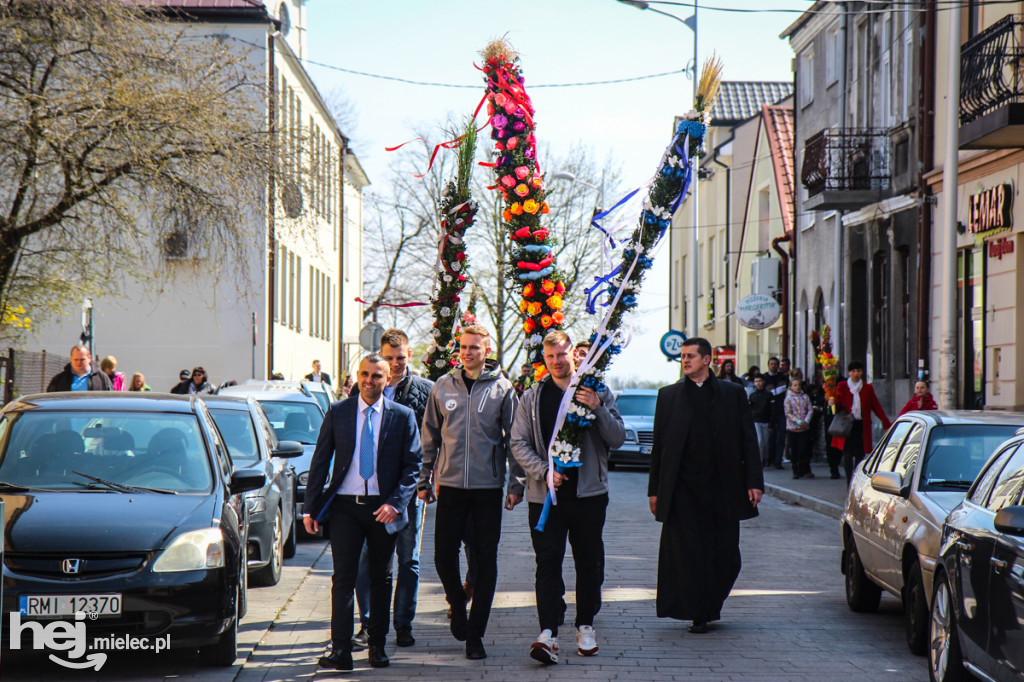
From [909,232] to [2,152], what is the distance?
1538cm

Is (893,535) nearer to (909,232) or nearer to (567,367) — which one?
(567,367)

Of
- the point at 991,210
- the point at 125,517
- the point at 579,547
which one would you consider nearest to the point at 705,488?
the point at 579,547

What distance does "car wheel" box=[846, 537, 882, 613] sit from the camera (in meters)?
9.01

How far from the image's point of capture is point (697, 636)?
827 centimetres

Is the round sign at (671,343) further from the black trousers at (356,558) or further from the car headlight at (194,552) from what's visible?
the car headlight at (194,552)

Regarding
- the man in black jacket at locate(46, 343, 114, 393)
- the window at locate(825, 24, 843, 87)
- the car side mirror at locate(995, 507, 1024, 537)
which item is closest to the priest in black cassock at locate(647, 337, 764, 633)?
the car side mirror at locate(995, 507, 1024, 537)

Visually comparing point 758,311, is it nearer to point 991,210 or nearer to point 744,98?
point 991,210

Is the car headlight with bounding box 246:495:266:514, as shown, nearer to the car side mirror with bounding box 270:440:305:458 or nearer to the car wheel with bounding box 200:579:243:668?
the car side mirror with bounding box 270:440:305:458

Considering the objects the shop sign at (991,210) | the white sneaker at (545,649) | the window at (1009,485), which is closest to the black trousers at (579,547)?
the white sneaker at (545,649)

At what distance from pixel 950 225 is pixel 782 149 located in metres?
21.6

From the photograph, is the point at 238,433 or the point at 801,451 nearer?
the point at 238,433

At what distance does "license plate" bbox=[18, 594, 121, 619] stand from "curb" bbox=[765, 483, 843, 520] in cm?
1085

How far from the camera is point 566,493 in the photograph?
7.50 m

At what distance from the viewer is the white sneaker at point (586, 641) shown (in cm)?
750
